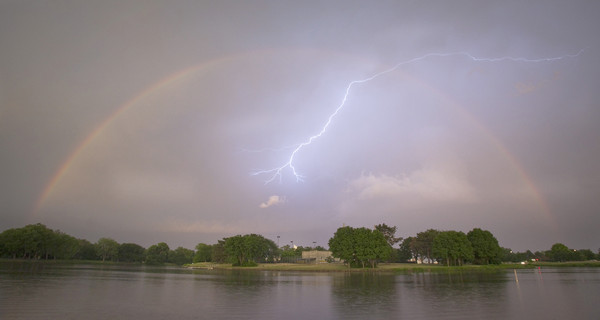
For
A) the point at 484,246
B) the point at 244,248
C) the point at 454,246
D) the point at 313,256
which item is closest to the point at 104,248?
the point at 244,248

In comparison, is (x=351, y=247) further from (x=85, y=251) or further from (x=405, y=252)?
(x=85, y=251)

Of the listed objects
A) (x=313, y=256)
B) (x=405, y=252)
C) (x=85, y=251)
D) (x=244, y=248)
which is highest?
(x=244, y=248)

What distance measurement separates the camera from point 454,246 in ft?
348

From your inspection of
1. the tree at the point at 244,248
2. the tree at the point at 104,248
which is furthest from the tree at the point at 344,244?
the tree at the point at 104,248

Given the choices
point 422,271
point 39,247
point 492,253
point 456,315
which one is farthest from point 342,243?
point 39,247

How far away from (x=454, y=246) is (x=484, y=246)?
44.3ft

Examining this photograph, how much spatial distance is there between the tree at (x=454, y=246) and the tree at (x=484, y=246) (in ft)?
18.3

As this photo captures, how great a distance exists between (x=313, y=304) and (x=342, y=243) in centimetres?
8154

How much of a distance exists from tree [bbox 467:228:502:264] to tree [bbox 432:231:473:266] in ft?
18.3

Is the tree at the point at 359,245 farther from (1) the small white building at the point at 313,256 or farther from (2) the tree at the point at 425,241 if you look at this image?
(1) the small white building at the point at 313,256

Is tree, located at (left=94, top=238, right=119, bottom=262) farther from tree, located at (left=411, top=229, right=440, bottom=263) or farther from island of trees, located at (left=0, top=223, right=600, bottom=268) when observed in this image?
tree, located at (left=411, top=229, right=440, bottom=263)

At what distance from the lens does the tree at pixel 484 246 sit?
112294mm

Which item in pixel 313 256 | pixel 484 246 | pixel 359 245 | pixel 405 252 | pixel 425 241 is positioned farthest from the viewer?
pixel 313 256

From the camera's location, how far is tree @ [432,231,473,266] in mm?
106375
